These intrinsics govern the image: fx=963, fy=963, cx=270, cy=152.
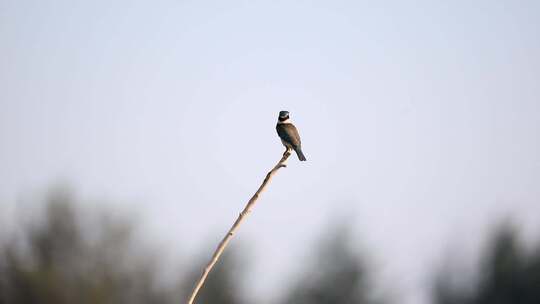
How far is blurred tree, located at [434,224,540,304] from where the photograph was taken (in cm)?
4106

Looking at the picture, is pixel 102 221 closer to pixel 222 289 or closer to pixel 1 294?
pixel 1 294

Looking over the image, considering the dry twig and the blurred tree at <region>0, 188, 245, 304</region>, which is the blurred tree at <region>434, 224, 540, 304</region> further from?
the dry twig

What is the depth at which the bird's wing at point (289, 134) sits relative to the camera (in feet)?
36.1

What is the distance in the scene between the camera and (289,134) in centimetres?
1114

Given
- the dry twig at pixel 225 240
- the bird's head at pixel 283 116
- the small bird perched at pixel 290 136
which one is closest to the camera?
the dry twig at pixel 225 240

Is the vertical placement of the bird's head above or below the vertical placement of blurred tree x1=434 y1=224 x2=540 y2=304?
below

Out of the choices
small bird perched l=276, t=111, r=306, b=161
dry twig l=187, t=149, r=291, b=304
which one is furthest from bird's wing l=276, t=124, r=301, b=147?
dry twig l=187, t=149, r=291, b=304

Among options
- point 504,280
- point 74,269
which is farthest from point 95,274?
point 504,280

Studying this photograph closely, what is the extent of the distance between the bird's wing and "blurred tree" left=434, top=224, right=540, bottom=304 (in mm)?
30848

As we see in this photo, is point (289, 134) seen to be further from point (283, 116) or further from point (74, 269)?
point (74, 269)

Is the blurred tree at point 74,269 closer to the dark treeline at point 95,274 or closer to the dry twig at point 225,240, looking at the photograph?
the dark treeline at point 95,274

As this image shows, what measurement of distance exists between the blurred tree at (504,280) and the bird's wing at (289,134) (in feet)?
101

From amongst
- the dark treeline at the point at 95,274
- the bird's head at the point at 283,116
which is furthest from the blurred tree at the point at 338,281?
the bird's head at the point at 283,116

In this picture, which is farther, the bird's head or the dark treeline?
the dark treeline
